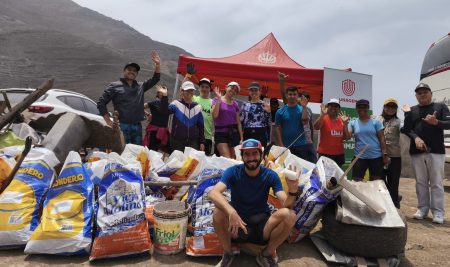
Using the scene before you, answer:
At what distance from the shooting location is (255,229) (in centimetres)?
256

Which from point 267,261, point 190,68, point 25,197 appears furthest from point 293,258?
point 190,68

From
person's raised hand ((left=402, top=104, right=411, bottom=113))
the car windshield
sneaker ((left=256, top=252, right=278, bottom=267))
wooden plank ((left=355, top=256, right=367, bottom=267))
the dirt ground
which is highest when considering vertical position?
the car windshield

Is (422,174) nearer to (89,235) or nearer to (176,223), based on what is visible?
(176,223)

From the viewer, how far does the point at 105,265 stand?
8.19ft

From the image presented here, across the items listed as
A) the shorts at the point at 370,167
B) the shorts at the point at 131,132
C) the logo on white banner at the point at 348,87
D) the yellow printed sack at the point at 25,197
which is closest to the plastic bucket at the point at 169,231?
the yellow printed sack at the point at 25,197

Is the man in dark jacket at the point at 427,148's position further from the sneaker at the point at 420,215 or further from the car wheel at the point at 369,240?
the car wheel at the point at 369,240

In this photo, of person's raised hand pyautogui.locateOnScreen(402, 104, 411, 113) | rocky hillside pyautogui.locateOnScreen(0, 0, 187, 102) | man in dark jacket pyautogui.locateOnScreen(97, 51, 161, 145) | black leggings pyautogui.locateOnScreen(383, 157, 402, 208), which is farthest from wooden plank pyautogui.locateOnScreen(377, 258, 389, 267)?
rocky hillside pyautogui.locateOnScreen(0, 0, 187, 102)

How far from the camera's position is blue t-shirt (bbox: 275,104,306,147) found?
4.21m

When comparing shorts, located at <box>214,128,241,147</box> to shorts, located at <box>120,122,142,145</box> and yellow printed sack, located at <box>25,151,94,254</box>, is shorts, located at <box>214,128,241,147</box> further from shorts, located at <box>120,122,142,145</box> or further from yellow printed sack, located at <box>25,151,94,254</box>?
yellow printed sack, located at <box>25,151,94,254</box>

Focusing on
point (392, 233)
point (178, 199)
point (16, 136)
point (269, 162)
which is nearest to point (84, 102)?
point (16, 136)

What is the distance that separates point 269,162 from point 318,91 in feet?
14.0

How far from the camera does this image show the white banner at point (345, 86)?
598 centimetres

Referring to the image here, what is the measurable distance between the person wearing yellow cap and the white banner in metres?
1.67

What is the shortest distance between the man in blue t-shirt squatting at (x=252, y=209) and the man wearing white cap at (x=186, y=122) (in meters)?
1.71
